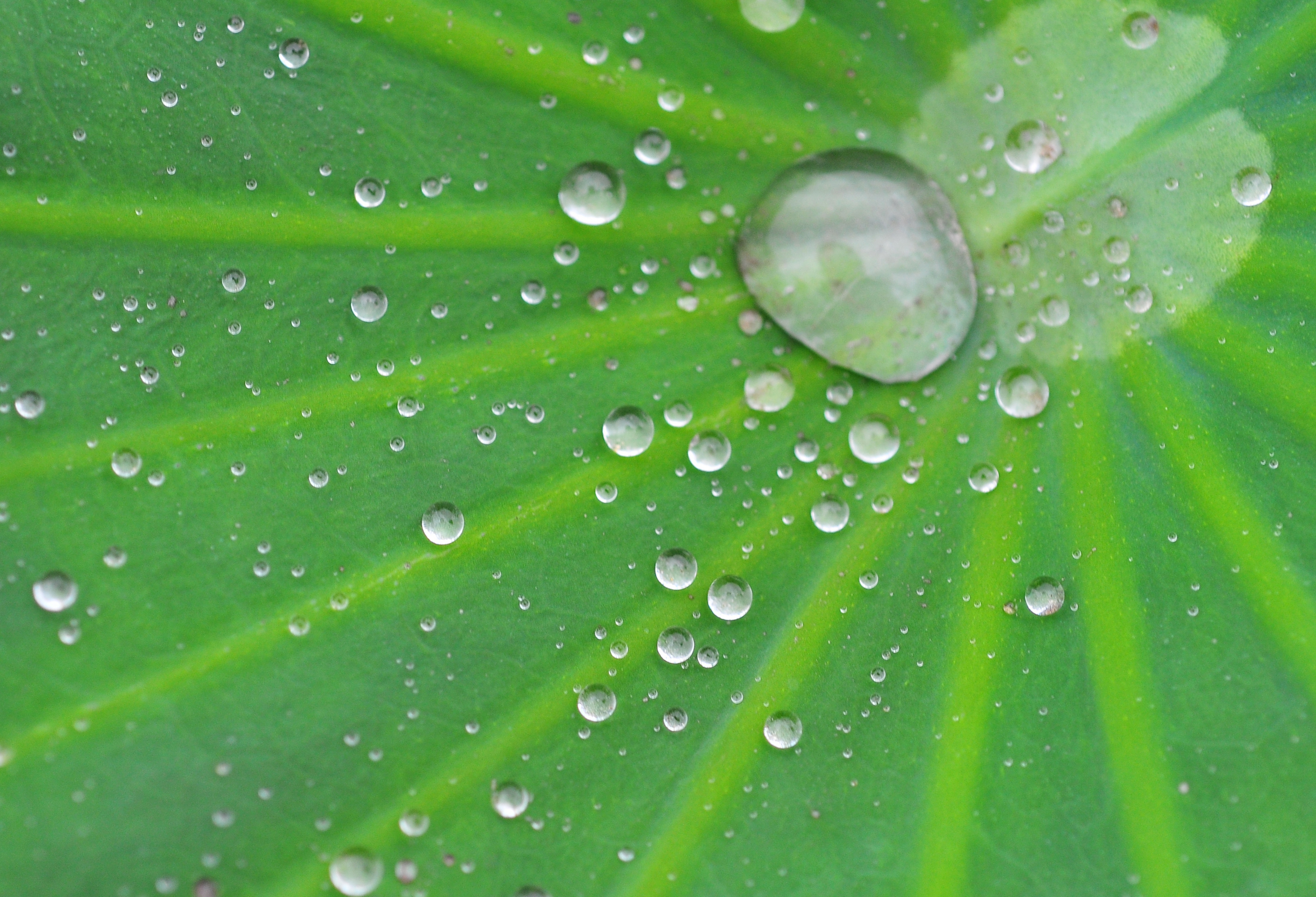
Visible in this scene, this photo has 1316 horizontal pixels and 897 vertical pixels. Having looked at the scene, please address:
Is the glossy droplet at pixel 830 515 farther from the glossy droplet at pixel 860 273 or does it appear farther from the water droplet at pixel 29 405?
the water droplet at pixel 29 405

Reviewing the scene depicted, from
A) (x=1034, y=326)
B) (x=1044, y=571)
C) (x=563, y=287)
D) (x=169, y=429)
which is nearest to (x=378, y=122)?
(x=563, y=287)

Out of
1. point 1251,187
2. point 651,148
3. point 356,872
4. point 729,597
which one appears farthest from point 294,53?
point 1251,187

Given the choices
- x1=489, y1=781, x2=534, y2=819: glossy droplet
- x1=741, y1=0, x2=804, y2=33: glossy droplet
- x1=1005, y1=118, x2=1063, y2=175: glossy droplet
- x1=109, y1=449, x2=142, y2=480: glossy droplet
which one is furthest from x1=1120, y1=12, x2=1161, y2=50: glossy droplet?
x1=109, y1=449, x2=142, y2=480: glossy droplet

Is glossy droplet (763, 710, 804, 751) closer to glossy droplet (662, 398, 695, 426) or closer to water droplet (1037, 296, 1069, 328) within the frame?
glossy droplet (662, 398, 695, 426)

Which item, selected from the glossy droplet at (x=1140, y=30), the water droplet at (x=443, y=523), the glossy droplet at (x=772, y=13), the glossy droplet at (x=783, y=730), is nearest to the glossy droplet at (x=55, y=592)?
the water droplet at (x=443, y=523)

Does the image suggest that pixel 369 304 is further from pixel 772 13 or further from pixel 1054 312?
pixel 1054 312

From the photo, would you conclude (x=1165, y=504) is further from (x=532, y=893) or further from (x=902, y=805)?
(x=532, y=893)
